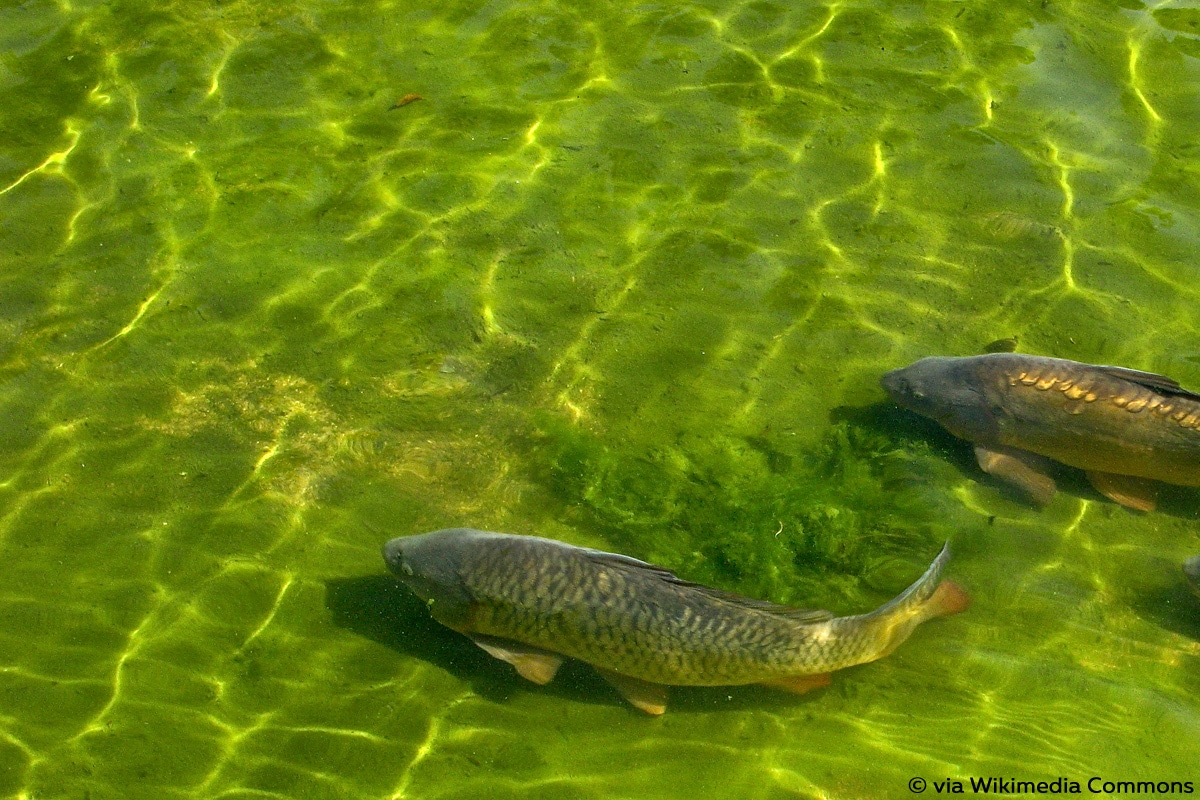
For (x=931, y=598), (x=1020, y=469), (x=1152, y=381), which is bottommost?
(x=1020, y=469)

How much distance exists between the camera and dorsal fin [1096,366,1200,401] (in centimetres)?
575

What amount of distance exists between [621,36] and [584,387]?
4060 millimetres

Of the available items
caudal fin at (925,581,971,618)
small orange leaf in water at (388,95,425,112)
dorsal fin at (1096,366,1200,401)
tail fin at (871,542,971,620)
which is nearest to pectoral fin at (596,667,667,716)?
tail fin at (871,542,971,620)

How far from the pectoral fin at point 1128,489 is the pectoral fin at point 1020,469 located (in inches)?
9.8

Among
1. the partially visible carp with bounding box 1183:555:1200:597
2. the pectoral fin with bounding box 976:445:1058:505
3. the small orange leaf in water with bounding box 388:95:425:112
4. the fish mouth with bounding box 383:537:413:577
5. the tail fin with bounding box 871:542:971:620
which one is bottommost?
the partially visible carp with bounding box 1183:555:1200:597

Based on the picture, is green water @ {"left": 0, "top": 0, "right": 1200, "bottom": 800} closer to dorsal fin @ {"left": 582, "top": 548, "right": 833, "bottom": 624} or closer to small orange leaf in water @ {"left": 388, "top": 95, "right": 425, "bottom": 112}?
small orange leaf in water @ {"left": 388, "top": 95, "right": 425, "bottom": 112}

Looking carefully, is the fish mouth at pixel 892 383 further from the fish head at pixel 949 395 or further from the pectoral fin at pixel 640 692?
the pectoral fin at pixel 640 692

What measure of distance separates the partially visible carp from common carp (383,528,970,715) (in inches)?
48.7

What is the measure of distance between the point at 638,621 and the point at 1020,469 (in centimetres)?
264

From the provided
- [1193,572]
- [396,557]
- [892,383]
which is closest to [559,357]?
[396,557]

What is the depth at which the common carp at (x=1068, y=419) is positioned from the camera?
573 cm

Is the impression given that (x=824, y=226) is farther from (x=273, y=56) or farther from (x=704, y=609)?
(x=273, y=56)

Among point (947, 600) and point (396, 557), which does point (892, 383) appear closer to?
point (947, 600)

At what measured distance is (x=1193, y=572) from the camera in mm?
5324
